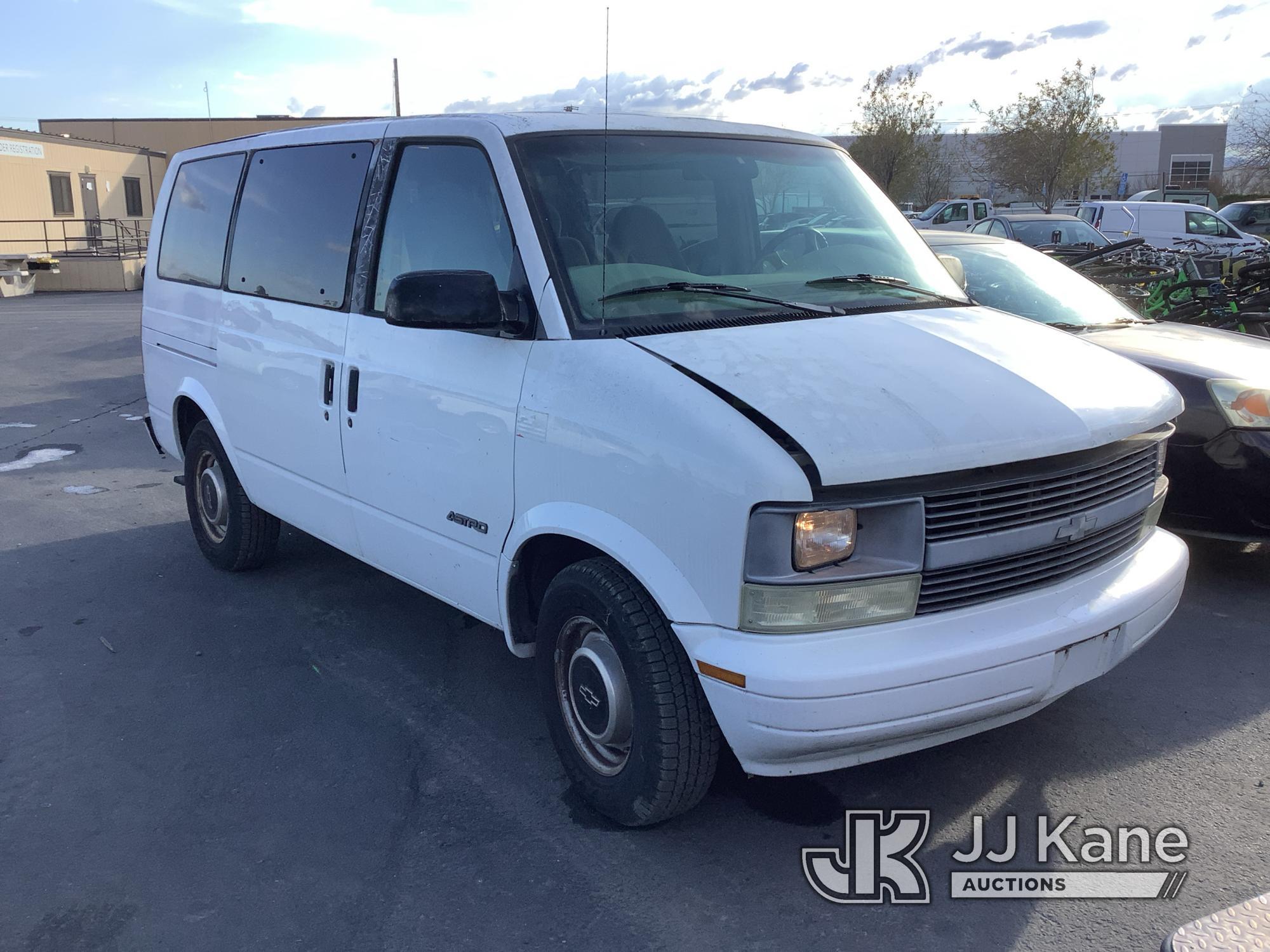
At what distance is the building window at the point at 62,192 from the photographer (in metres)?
35.6

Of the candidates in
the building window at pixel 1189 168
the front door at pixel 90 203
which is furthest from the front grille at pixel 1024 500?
the building window at pixel 1189 168

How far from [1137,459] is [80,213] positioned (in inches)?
1598

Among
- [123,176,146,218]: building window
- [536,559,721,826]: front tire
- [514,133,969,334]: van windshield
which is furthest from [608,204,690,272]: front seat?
[123,176,146,218]: building window

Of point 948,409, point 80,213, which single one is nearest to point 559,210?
point 948,409

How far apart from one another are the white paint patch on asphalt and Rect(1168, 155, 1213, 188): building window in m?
71.2

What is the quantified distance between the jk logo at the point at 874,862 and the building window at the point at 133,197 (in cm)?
4280

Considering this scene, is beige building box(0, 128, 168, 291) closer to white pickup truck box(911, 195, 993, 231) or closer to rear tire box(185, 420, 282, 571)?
white pickup truck box(911, 195, 993, 231)

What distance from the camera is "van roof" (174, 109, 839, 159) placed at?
3.69 m

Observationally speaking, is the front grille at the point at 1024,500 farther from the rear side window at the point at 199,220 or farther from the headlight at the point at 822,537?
the rear side window at the point at 199,220

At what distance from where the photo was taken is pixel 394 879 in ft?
10.1

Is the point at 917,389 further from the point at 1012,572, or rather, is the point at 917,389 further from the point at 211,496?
the point at 211,496

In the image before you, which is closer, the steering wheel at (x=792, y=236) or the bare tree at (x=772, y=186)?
the steering wheel at (x=792, y=236)

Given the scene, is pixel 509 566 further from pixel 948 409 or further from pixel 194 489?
pixel 194 489

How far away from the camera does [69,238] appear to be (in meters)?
32.6
